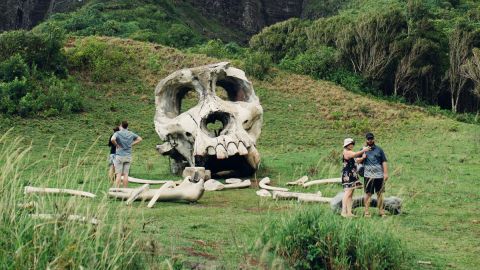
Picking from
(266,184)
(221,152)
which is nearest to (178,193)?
(221,152)

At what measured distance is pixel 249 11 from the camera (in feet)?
334

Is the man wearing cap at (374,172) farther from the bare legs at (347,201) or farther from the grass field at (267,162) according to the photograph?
the grass field at (267,162)

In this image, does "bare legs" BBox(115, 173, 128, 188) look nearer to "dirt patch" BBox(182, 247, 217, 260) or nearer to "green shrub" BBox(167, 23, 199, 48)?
"dirt patch" BBox(182, 247, 217, 260)

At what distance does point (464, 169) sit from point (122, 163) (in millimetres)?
9229

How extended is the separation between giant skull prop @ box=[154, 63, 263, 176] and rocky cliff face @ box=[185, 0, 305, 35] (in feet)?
259

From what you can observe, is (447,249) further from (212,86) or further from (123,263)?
(212,86)

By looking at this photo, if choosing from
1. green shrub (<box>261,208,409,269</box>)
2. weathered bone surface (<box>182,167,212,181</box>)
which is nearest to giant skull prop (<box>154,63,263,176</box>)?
weathered bone surface (<box>182,167,212,181</box>)

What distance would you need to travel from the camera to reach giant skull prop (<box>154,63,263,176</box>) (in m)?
16.1

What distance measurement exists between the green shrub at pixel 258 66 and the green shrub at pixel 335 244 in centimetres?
2662

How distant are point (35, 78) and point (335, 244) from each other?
2419 centimetres

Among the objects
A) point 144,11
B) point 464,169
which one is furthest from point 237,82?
point 144,11

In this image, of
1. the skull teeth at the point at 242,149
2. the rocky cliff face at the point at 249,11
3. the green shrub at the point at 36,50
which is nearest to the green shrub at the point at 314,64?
the green shrub at the point at 36,50

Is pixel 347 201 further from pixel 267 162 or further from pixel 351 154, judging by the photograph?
pixel 267 162

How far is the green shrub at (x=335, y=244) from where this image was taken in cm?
729
